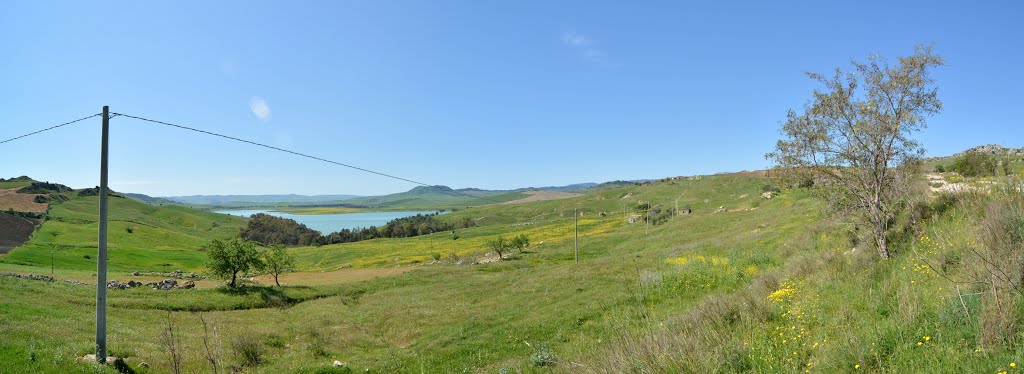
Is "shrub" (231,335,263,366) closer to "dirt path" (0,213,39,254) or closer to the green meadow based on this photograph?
the green meadow

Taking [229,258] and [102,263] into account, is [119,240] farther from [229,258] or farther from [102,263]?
[102,263]

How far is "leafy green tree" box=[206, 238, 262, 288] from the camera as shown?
135ft

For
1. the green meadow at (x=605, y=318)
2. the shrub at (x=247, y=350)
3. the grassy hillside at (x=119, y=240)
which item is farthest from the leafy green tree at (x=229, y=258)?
the grassy hillside at (x=119, y=240)

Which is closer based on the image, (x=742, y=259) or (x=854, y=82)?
(x=854, y=82)

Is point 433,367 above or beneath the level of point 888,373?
beneath

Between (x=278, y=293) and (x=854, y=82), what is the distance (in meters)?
43.5

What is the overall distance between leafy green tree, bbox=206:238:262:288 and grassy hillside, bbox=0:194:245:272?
43.7 meters

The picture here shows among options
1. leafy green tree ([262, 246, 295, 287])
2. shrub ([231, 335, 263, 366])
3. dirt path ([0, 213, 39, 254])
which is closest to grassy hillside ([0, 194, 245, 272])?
dirt path ([0, 213, 39, 254])

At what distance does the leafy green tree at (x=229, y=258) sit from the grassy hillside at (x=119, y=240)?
143ft

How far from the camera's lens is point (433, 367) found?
14.3 m

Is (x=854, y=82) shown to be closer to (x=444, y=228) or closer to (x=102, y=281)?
(x=102, y=281)

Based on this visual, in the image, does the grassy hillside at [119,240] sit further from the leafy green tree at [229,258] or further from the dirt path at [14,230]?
the leafy green tree at [229,258]

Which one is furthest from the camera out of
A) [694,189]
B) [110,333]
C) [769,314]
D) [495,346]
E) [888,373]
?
[694,189]

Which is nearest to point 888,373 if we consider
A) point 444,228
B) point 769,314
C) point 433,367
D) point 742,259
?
point 769,314
